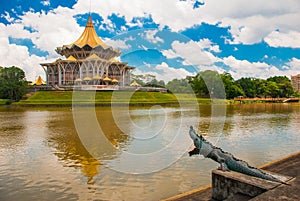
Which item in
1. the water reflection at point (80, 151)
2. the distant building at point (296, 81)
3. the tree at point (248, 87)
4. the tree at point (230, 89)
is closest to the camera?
the water reflection at point (80, 151)

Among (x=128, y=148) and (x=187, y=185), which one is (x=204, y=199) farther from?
(x=128, y=148)

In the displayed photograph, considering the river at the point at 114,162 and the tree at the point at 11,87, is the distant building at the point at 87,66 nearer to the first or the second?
the tree at the point at 11,87

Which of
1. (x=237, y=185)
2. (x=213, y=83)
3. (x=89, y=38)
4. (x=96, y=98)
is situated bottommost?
(x=237, y=185)

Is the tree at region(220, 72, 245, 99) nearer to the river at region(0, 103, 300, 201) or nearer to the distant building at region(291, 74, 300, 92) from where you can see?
the river at region(0, 103, 300, 201)

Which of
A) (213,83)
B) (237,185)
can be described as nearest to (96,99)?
(213,83)

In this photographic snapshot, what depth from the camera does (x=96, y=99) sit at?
146ft

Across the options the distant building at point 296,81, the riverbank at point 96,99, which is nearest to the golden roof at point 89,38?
the riverbank at point 96,99

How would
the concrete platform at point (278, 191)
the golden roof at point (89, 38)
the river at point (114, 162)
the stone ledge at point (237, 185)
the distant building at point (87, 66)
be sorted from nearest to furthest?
the concrete platform at point (278, 191), the stone ledge at point (237, 185), the river at point (114, 162), the distant building at point (87, 66), the golden roof at point (89, 38)

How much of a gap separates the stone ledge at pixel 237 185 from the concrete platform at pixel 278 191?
8cm

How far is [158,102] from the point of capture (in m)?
46.6

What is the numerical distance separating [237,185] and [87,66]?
56.2 meters

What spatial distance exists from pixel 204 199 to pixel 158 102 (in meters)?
41.0

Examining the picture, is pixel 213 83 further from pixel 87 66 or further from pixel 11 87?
pixel 87 66

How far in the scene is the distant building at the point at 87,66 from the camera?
58.2 meters
